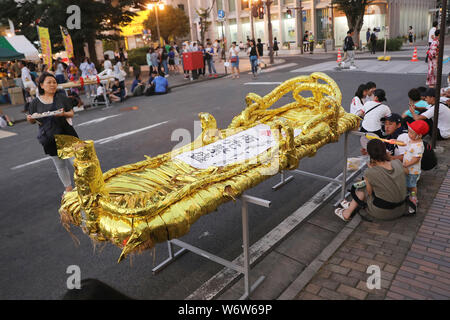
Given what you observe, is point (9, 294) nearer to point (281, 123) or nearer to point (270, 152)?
point (270, 152)

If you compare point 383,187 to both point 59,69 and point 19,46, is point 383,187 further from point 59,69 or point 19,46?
point 19,46

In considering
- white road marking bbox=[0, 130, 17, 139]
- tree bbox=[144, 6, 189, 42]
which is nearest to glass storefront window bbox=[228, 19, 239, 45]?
tree bbox=[144, 6, 189, 42]

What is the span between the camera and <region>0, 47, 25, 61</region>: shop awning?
15891 mm

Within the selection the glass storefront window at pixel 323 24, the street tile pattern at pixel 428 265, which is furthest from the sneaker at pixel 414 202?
the glass storefront window at pixel 323 24

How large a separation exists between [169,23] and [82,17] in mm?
23000

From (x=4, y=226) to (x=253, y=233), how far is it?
341cm

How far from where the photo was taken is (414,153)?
4543 mm

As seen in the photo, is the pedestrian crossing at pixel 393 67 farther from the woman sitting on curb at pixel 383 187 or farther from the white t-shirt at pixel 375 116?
the woman sitting on curb at pixel 383 187

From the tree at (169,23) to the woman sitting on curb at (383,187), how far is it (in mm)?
40276

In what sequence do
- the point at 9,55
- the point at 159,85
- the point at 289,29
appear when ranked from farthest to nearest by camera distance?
the point at 289,29, the point at 9,55, the point at 159,85

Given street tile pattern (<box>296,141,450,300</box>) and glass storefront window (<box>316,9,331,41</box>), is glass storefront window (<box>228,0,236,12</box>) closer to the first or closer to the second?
glass storefront window (<box>316,9,331,41</box>)

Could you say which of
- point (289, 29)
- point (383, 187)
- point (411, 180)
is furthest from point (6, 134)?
point (289, 29)

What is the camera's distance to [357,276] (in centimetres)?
331

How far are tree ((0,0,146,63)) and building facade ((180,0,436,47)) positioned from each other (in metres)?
10.3
